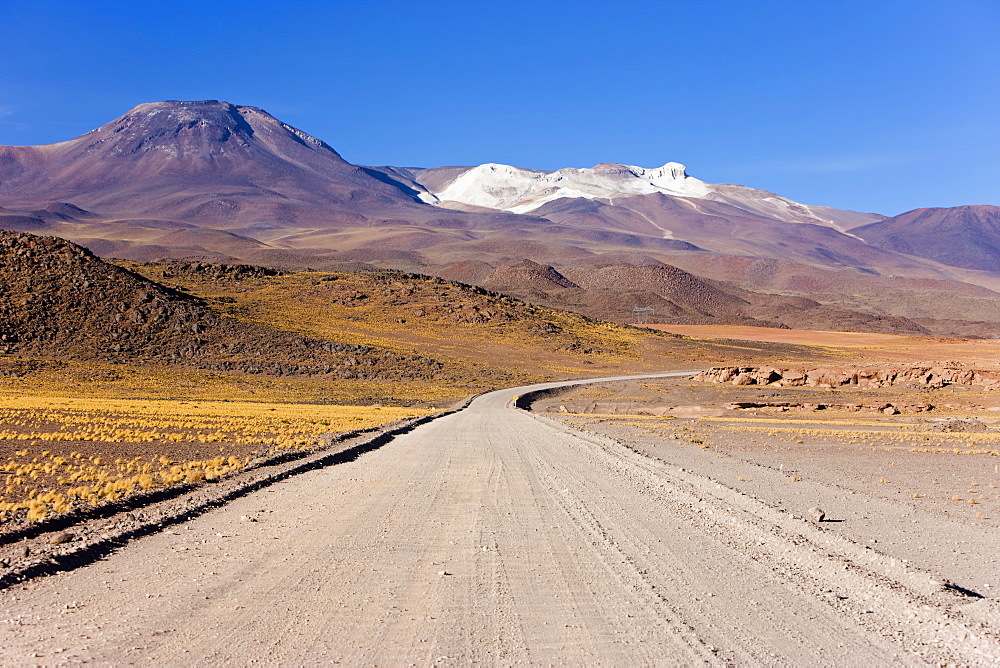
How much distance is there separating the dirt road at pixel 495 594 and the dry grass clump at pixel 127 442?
3.40 m

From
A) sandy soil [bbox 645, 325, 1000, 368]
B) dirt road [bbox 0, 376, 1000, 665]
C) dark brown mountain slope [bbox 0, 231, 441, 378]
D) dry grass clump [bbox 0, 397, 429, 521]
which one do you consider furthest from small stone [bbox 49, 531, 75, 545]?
sandy soil [bbox 645, 325, 1000, 368]

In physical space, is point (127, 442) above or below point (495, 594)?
below

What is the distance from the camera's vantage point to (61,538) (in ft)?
30.0

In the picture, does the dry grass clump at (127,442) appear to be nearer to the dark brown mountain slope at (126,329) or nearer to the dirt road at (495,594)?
the dirt road at (495,594)

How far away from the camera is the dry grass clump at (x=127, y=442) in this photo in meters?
14.0

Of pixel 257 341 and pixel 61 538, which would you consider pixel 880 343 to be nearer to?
pixel 257 341

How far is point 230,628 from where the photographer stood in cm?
632

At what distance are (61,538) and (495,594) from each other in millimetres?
5342

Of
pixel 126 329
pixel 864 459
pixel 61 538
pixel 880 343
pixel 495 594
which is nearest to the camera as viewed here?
pixel 495 594

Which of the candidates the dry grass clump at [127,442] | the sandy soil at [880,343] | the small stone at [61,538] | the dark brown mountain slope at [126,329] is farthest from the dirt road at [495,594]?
the sandy soil at [880,343]

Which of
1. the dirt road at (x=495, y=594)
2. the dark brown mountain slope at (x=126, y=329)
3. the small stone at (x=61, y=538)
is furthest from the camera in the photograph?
the dark brown mountain slope at (x=126, y=329)

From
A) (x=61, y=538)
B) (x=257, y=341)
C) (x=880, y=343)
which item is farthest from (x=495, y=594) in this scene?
(x=880, y=343)

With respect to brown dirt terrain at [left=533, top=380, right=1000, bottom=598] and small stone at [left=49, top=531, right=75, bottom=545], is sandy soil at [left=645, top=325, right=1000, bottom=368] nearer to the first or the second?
brown dirt terrain at [left=533, top=380, right=1000, bottom=598]

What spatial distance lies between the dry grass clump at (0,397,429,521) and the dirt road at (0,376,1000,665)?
3405mm
